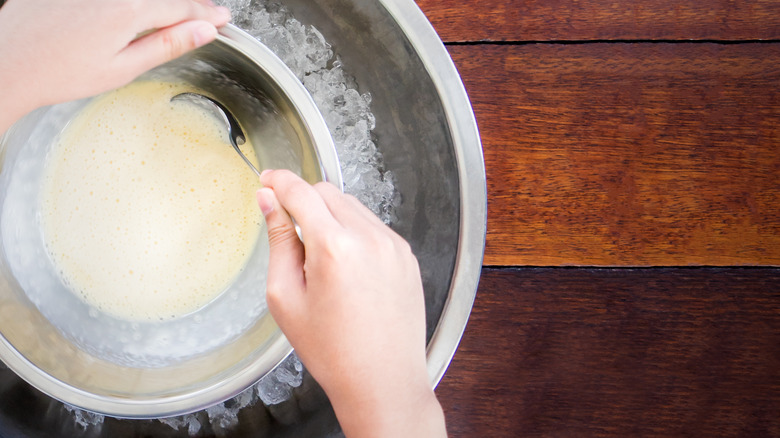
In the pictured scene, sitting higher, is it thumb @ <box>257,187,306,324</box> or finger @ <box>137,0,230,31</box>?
finger @ <box>137,0,230,31</box>

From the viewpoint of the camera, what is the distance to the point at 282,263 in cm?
29

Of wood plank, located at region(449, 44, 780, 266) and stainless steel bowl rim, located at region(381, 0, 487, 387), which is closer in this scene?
stainless steel bowl rim, located at region(381, 0, 487, 387)

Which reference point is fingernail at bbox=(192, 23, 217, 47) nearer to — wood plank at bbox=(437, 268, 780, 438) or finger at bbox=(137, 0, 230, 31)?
finger at bbox=(137, 0, 230, 31)

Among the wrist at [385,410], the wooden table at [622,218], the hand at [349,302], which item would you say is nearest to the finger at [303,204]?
the hand at [349,302]

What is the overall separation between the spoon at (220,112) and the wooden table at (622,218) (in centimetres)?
21

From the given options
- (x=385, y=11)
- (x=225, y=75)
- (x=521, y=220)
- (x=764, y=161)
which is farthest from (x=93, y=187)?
(x=764, y=161)

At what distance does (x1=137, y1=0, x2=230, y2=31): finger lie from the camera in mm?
293

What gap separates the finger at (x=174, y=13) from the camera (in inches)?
11.5

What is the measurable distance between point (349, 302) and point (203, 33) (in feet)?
0.60

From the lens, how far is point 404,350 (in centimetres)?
30

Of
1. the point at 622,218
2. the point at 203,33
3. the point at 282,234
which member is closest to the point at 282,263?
the point at 282,234

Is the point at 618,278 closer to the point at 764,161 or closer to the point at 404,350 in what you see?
the point at 764,161

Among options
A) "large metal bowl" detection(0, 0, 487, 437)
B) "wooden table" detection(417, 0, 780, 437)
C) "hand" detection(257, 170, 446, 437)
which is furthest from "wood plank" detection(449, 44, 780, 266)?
"hand" detection(257, 170, 446, 437)

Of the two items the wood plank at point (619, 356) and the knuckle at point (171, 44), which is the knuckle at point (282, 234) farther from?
the wood plank at point (619, 356)
